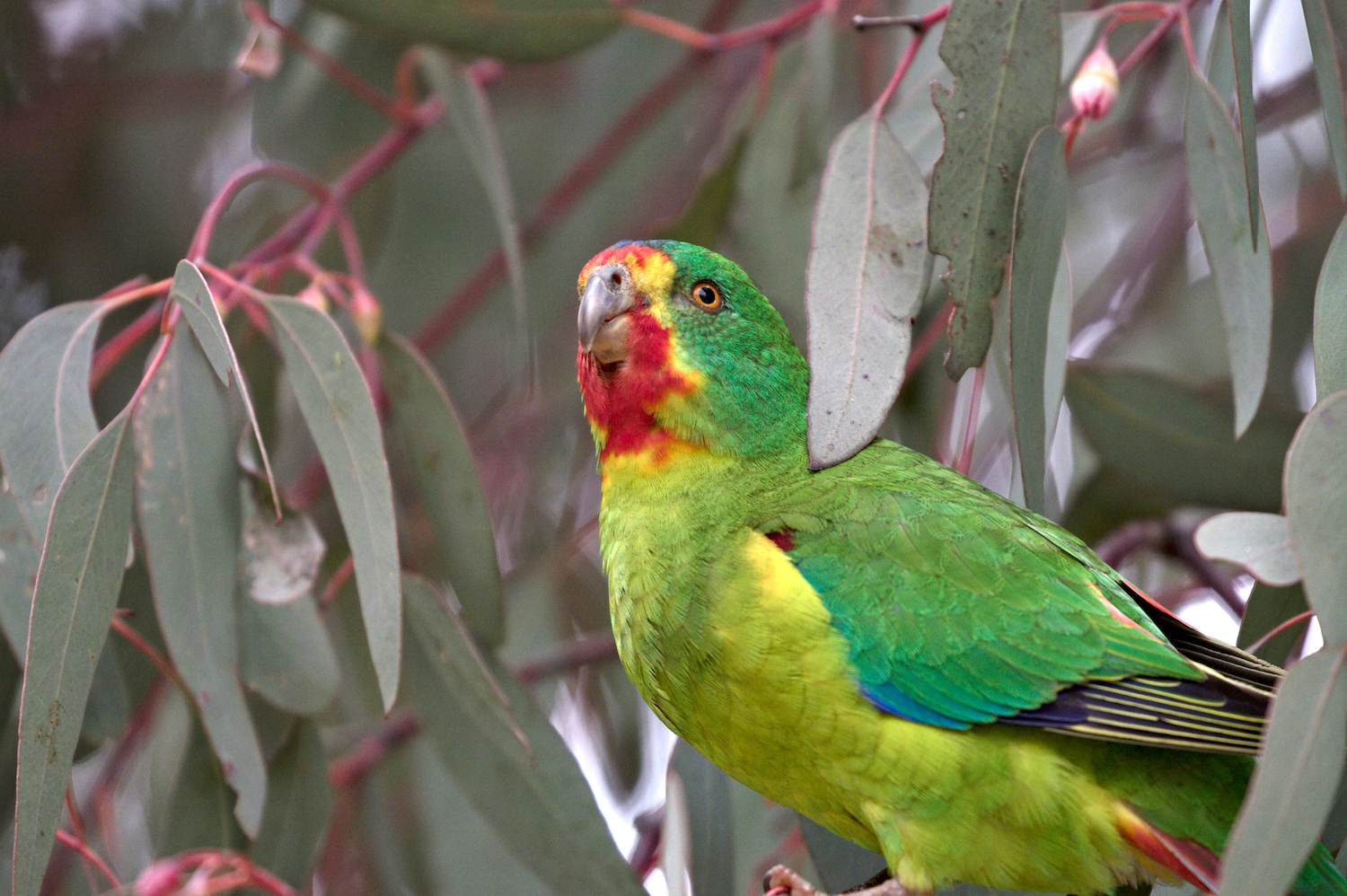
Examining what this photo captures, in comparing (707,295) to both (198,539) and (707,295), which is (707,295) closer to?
(707,295)

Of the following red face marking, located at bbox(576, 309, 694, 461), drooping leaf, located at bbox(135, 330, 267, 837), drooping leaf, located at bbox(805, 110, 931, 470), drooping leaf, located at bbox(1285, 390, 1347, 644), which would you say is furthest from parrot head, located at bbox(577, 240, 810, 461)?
A: drooping leaf, located at bbox(1285, 390, 1347, 644)

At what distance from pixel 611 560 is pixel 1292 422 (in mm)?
1573

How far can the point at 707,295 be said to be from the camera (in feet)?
7.43

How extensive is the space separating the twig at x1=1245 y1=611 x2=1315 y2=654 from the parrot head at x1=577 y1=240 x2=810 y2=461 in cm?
81

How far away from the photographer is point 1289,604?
2.18 m

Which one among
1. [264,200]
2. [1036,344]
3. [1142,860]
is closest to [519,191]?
[264,200]

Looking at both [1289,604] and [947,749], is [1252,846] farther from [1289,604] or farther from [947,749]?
[1289,604]

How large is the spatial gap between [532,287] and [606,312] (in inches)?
73.0

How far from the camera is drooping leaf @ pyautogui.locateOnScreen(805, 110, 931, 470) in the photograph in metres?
1.79

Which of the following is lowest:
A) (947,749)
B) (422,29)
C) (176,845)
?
(176,845)

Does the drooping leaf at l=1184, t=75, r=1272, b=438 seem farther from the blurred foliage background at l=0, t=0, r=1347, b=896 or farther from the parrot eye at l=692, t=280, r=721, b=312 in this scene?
the parrot eye at l=692, t=280, r=721, b=312

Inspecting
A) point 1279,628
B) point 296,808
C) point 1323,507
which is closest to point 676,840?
point 296,808

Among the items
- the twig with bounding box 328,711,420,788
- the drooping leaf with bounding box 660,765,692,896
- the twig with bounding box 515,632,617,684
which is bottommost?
the twig with bounding box 328,711,420,788

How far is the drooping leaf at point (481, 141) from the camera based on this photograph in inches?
106
